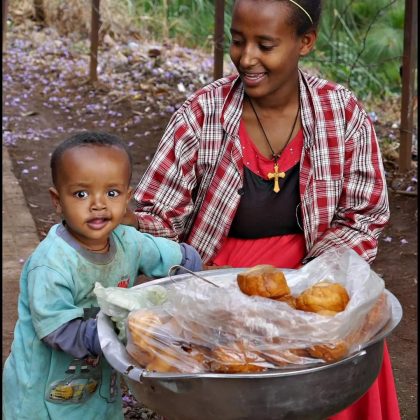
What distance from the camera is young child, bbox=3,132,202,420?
8.35 ft

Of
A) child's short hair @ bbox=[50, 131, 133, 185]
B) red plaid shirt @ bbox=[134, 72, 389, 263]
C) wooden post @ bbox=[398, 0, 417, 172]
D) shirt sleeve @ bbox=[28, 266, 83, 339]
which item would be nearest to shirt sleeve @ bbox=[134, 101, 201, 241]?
red plaid shirt @ bbox=[134, 72, 389, 263]

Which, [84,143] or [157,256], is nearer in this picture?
Result: [84,143]

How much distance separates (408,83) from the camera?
636 centimetres

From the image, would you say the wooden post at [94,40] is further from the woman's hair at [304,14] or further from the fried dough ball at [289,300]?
the fried dough ball at [289,300]

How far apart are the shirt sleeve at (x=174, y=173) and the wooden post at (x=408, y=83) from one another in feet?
10.9

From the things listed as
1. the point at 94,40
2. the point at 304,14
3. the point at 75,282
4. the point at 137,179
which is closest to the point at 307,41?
the point at 304,14

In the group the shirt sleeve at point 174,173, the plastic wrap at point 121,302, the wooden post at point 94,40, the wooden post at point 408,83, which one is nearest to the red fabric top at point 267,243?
the shirt sleeve at point 174,173

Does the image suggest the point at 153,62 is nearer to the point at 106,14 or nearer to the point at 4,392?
the point at 106,14

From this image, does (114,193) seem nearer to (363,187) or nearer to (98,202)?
(98,202)

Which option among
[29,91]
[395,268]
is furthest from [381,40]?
[395,268]

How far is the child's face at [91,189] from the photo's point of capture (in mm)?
2592

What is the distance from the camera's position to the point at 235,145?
3.21 metres

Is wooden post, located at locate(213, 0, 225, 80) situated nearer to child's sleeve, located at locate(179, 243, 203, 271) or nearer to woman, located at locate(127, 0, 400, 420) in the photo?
woman, located at locate(127, 0, 400, 420)

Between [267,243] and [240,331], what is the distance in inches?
42.3
